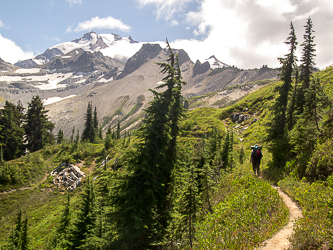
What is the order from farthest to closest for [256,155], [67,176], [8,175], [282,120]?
[67,176] → [8,175] → [282,120] → [256,155]

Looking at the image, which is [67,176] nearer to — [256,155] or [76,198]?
[76,198]

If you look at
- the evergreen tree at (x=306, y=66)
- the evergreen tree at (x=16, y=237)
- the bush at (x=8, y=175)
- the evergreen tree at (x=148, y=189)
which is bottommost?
the evergreen tree at (x=16, y=237)

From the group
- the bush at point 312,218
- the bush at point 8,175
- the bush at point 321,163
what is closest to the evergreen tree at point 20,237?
the bush at point 8,175

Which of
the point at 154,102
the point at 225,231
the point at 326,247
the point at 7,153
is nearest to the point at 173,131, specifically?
the point at 154,102

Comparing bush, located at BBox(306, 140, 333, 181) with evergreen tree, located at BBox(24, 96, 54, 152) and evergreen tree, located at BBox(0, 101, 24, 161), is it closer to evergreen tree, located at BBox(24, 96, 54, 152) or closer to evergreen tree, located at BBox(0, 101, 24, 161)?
evergreen tree, located at BBox(0, 101, 24, 161)

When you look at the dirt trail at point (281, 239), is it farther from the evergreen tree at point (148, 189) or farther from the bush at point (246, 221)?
the evergreen tree at point (148, 189)

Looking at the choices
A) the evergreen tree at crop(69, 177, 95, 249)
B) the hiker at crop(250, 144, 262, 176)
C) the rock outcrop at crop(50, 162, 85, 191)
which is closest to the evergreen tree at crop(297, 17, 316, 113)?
the hiker at crop(250, 144, 262, 176)

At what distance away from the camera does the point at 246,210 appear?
7965 mm

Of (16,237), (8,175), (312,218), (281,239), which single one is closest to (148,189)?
(281,239)

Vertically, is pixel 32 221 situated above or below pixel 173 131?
below

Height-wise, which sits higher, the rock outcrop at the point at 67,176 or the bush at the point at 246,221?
the bush at the point at 246,221

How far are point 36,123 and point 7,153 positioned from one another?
12911 mm

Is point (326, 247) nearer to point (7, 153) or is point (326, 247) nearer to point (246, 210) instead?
point (246, 210)

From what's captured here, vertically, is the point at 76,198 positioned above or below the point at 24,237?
below
